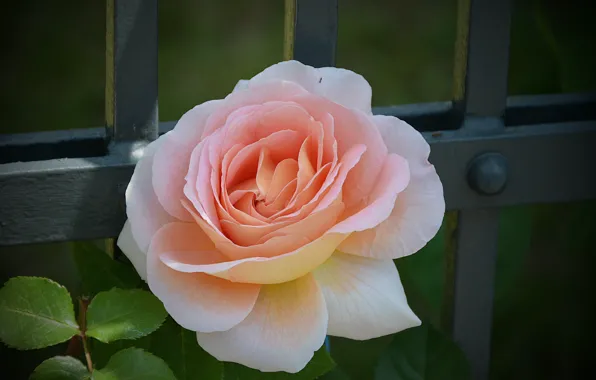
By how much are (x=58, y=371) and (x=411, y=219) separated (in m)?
0.32

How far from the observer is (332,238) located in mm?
653

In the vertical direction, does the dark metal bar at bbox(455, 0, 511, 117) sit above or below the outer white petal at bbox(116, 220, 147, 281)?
above

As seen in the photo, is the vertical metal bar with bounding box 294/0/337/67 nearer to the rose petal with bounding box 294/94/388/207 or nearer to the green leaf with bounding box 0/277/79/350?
the rose petal with bounding box 294/94/388/207

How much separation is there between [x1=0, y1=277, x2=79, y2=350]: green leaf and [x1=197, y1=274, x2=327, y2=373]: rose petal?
13 centimetres

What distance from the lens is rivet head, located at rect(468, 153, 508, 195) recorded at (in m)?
0.86

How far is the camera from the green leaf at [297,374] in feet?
2.63

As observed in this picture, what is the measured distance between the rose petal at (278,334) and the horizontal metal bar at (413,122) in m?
0.25

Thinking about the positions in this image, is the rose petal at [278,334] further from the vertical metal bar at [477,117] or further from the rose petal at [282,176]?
the vertical metal bar at [477,117]

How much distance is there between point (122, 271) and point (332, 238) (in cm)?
25

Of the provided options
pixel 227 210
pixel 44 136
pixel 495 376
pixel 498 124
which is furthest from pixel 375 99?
pixel 227 210

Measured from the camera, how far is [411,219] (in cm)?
71

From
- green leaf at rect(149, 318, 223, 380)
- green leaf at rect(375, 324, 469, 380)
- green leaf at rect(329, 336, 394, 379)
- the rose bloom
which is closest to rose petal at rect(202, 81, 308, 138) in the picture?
the rose bloom

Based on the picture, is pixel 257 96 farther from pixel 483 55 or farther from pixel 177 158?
pixel 483 55

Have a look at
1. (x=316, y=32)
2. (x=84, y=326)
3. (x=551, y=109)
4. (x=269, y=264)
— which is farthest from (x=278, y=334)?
(x=551, y=109)
